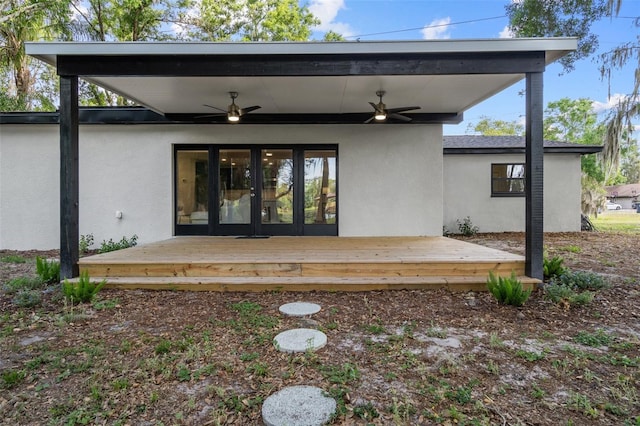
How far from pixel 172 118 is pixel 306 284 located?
477 cm

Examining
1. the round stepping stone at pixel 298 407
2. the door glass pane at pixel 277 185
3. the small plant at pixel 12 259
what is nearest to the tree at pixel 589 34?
the door glass pane at pixel 277 185

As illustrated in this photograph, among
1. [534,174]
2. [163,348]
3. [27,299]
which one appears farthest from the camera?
[534,174]

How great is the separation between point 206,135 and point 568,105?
23247 mm

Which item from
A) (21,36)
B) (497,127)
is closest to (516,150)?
(21,36)

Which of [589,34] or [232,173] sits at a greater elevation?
[589,34]

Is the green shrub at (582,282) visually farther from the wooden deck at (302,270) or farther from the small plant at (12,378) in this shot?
the small plant at (12,378)

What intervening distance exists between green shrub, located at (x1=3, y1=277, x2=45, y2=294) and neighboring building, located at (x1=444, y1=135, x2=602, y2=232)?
339 inches

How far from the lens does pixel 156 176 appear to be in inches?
273

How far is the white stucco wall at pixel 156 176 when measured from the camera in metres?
6.86

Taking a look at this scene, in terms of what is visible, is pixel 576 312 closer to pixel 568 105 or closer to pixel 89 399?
pixel 89 399

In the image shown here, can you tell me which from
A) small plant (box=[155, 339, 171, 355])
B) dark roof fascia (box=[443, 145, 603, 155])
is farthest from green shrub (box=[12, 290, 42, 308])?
dark roof fascia (box=[443, 145, 603, 155])

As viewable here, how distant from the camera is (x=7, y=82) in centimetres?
1136

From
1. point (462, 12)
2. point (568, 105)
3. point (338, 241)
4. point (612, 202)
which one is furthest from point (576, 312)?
point (612, 202)

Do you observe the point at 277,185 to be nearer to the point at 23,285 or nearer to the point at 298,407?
the point at 23,285
